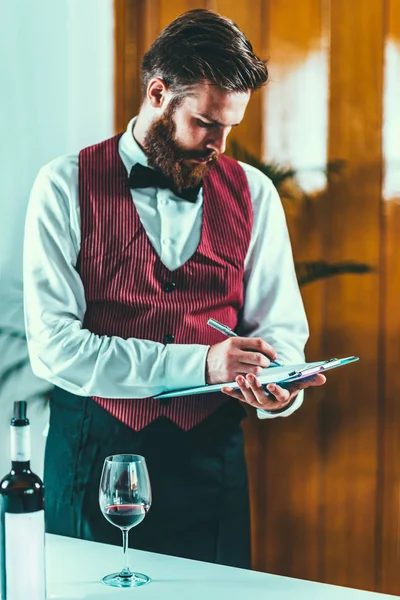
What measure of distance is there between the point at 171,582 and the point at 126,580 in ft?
0.22

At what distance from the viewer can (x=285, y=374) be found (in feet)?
5.05

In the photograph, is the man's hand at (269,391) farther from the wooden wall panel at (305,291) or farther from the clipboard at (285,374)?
the wooden wall panel at (305,291)

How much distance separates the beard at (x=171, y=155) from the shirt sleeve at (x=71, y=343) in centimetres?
22

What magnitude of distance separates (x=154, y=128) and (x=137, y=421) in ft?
2.35

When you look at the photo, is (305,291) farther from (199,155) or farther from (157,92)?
(157,92)

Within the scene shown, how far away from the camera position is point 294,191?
2383 mm

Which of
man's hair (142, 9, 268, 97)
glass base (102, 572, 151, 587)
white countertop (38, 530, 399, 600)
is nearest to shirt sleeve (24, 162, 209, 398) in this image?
man's hair (142, 9, 268, 97)

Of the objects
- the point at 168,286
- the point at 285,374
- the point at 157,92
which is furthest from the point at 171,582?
the point at 157,92

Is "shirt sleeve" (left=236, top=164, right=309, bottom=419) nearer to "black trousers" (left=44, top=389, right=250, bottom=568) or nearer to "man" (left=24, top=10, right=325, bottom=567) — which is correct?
"man" (left=24, top=10, right=325, bottom=567)

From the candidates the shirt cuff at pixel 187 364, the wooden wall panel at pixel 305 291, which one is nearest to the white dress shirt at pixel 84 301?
the shirt cuff at pixel 187 364

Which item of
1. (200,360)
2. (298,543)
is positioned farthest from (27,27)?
(298,543)

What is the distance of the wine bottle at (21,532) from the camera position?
101cm

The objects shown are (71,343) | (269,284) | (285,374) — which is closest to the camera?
(285,374)

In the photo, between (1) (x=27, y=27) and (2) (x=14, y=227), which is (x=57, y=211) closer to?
(2) (x=14, y=227)
